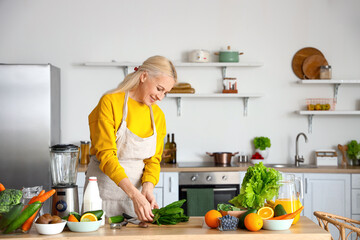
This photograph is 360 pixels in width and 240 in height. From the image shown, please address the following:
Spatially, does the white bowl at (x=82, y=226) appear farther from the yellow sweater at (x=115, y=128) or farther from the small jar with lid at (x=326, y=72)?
the small jar with lid at (x=326, y=72)

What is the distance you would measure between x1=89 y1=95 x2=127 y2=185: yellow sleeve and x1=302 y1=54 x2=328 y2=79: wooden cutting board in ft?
9.73

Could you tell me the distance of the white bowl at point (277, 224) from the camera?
6.72 feet

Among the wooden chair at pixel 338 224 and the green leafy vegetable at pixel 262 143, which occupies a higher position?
the green leafy vegetable at pixel 262 143

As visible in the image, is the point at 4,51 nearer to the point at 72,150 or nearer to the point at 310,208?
the point at 72,150

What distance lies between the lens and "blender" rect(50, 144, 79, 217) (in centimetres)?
219

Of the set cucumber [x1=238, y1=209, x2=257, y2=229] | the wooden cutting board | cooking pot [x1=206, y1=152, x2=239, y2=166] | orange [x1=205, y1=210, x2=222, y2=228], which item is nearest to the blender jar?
orange [x1=205, y1=210, x2=222, y2=228]

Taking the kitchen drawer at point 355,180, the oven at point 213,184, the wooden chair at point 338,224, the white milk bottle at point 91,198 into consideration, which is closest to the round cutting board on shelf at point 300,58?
the kitchen drawer at point 355,180

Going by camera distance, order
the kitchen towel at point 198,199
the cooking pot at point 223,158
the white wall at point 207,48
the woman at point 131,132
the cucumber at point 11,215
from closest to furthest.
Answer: the cucumber at point 11,215 → the woman at point 131,132 → the kitchen towel at point 198,199 → the cooking pot at point 223,158 → the white wall at point 207,48

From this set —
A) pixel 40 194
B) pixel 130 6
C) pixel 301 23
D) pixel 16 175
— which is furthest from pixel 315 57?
pixel 40 194

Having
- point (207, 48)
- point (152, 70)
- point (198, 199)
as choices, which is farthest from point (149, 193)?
point (207, 48)

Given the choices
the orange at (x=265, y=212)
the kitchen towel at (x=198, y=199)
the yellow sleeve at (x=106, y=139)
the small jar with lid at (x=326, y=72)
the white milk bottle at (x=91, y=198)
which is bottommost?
the kitchen towel at (x=198, y=199)

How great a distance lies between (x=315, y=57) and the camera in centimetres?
499

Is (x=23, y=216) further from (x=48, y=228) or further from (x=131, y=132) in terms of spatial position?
(x=131, y=132)

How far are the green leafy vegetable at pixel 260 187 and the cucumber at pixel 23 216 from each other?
0.93 metres
